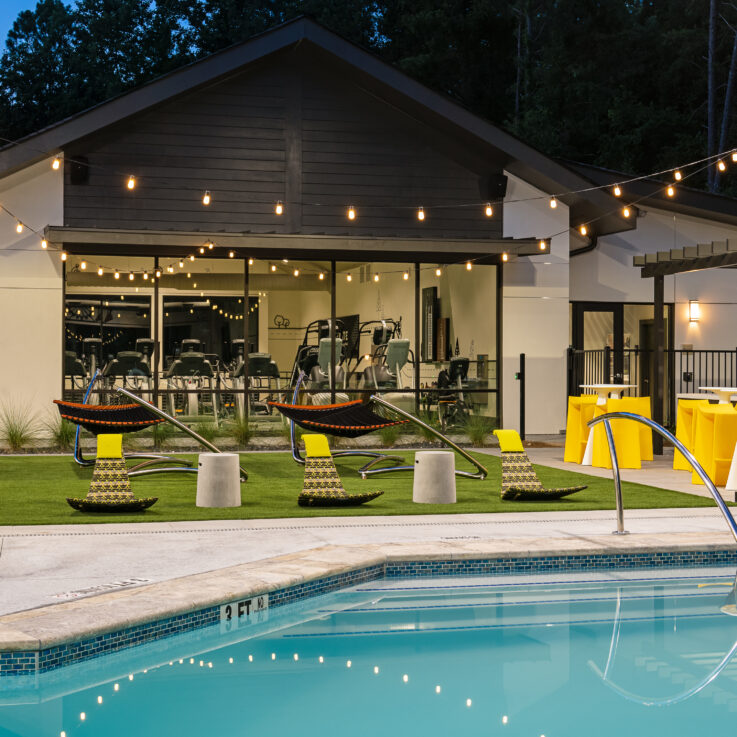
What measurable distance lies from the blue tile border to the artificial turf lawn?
1746 mm

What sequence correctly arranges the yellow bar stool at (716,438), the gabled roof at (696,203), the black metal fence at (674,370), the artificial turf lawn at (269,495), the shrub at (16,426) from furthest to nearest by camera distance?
1. the gabled roof at (696,203)
2. the black metal fence at (674,370)
3. the shrub at (16,426)
4. the yellow bar stool at (716,438)
5. the artificial turf lawn at (269,495)

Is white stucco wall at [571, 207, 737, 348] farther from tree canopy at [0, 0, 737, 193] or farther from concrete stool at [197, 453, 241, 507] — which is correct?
tree canopy at [0, 0, 737, 193]

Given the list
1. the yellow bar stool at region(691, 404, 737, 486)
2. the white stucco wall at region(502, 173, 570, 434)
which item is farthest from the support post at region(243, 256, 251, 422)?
the yellow bar stool at region(691, 404, 737, 486)

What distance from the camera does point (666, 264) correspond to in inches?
463

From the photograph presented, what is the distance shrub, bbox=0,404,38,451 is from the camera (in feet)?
40.7

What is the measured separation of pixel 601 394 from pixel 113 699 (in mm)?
7839

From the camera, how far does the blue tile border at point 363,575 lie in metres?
3.94

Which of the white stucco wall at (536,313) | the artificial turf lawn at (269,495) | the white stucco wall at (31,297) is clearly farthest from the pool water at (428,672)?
the white stucco wall at (536,313)

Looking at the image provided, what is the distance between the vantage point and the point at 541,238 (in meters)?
14.9

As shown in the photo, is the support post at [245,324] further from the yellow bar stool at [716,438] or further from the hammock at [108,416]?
the yellow bar stool at [716,438]

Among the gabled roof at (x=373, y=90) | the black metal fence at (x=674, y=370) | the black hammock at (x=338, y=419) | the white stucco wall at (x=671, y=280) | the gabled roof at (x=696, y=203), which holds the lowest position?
the black hammock at (x=338, y=419)

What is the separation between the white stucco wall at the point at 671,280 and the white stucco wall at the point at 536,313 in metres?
1.51

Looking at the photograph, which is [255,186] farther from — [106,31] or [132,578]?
[106,31]

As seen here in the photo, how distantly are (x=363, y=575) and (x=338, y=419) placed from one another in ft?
13.8
